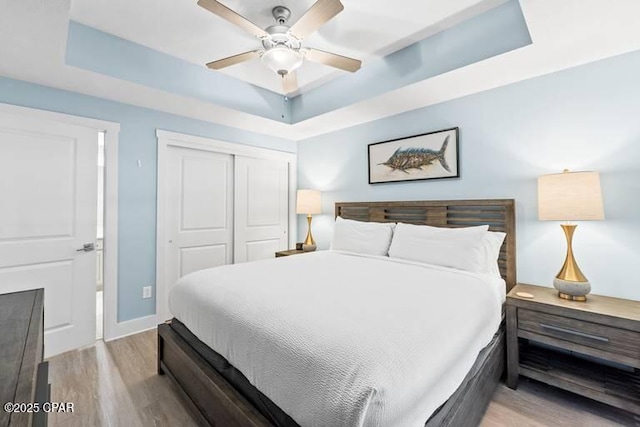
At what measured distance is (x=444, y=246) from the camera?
2340 millimetres

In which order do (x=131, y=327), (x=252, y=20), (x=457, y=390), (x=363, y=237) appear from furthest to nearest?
(x=363, y=237) → (x=131, y=327) → (x=252, y=20) → (x=457, y=390)

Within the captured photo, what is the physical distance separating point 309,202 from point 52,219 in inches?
102

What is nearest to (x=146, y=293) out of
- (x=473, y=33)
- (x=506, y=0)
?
(x=473, y=33)

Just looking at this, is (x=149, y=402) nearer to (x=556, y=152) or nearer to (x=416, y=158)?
(x=416, y=158)

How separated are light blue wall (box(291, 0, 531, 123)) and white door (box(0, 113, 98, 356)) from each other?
2470 millimetres

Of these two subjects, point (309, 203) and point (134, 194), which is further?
point (309, 203)

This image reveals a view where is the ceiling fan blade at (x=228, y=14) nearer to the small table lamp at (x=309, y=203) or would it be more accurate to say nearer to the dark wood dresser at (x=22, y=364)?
the dark wood dresser at (x=22, y=364)

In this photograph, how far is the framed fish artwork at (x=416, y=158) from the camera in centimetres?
278

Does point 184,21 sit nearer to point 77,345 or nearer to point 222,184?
point 222,184

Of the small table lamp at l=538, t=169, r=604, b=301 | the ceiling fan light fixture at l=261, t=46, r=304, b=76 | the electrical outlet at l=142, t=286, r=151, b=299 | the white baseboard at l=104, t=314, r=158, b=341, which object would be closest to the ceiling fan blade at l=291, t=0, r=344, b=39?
the ceiling fan light fixture at l=261, t=46, r=304, b=76

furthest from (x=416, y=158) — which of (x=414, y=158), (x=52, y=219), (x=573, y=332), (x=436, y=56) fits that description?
(x=52, y=219)

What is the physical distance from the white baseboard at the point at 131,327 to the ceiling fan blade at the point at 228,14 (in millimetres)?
2848

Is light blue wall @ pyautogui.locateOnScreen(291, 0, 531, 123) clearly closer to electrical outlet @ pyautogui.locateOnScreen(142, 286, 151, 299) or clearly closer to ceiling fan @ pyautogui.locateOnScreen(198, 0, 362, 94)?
ceiling fan @ pyautogui.locateOnScreen(198, 0, 362, 94)

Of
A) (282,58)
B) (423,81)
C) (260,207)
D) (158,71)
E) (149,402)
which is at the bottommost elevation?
(149,402)
